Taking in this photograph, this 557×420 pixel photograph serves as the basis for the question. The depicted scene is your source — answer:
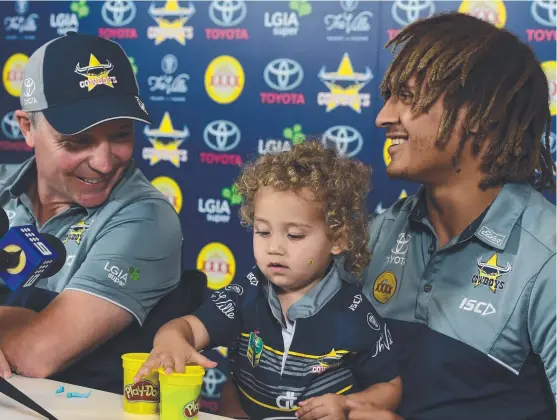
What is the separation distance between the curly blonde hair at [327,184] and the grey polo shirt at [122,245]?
0.26 metres

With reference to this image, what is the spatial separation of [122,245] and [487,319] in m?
0.80

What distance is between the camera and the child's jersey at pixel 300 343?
4.98 ft

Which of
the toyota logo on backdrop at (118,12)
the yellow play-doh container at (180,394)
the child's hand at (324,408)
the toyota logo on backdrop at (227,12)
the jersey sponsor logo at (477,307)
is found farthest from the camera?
the toyota logo on backdrop at (118,12)

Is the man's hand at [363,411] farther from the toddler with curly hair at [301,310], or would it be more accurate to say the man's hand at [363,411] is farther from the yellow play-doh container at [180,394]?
the yellow play-doh container at [180,394]

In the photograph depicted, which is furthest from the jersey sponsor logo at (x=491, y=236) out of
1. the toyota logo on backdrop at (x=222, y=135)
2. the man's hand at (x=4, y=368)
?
the toyota logo on backdrop at (x=222, y=135)

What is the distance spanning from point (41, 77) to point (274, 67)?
1.75 meters

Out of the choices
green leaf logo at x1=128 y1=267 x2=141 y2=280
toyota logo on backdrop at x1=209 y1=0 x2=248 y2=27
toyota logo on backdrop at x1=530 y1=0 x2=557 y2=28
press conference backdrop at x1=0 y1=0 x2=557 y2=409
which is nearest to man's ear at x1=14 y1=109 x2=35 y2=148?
green leaf logo at x1=128 y1=267 x2=141 y2=280

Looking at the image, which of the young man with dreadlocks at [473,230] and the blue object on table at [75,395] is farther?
the young man with dreadlocks at [473,230]

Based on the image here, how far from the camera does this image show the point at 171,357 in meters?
1.29

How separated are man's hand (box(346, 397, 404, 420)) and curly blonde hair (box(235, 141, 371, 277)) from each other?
0.29 meters

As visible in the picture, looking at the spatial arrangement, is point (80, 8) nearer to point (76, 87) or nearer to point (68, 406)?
point (76, 87)

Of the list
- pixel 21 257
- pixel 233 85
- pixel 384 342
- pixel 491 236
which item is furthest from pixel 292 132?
pixel 21 257

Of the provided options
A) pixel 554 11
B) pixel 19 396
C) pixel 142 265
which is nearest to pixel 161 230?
pixel 142 265

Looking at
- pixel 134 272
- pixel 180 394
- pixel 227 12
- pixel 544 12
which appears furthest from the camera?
pixel 227 12
